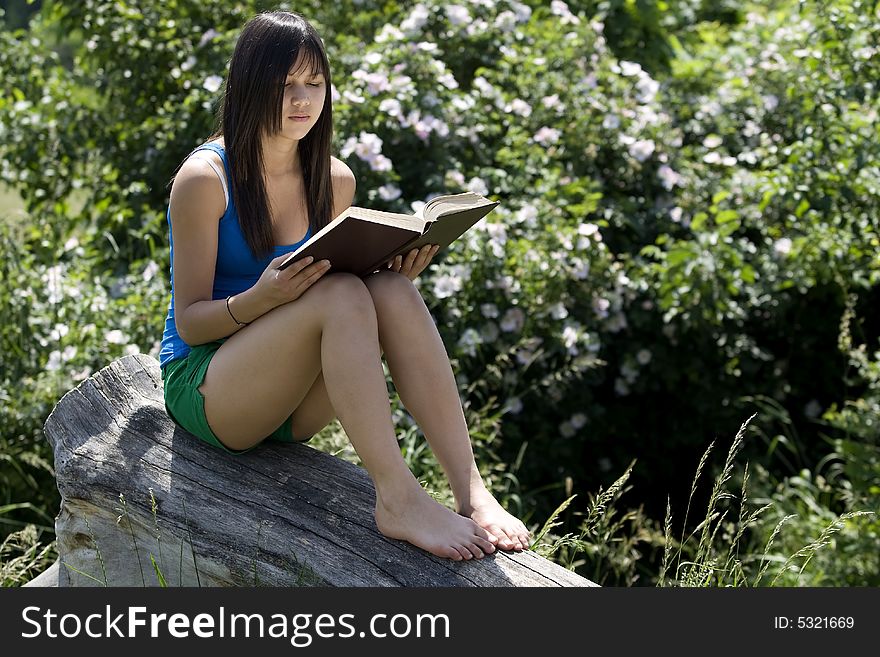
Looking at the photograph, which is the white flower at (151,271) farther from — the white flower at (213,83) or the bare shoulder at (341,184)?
the bare shoulder at (341,184)

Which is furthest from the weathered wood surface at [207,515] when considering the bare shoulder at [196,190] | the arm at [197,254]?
the bare shoulder at [196,190]

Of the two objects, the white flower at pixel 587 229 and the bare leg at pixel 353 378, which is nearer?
the bare leg at pixel 353 378

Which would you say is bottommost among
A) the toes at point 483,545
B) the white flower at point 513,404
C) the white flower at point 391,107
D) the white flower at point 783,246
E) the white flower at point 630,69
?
the white flower at point 513,404

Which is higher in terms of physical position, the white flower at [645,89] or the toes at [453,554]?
the white flower at [645,89]

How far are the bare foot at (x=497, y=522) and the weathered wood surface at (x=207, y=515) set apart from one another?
0.03 meters

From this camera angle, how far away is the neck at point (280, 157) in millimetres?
2442

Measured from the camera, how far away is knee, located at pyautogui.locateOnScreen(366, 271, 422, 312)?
7.36 ft

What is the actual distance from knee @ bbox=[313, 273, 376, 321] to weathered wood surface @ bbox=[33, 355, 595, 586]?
1.41 ft

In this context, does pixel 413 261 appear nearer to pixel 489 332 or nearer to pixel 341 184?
pixel 341 184

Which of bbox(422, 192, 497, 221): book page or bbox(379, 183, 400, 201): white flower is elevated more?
bbox(422, 192, 497, 221): book page

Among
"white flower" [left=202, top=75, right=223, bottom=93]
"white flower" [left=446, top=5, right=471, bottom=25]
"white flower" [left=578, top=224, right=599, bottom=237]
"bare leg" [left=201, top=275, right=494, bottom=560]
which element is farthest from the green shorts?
"white flower" [left=446, top=5, right=471, bottom=25]

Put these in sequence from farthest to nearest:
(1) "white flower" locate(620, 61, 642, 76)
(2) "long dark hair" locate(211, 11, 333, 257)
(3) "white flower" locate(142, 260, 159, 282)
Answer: (1) "white flower" locate(620, 61, 642, 76) < (3) "white flower" locate(142, 260, 159, 282) < (2) "long dark hair" locate(211, 11, 333, 257)

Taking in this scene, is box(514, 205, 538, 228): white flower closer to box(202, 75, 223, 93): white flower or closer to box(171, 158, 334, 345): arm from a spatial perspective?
box(202, 75, 223, 93): white flower

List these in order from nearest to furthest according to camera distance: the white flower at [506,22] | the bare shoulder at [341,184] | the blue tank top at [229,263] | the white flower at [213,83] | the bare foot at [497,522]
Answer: the bare foot at [497,522]
the blue tank top at [229,263]
the bare shoulder at [341,184]
the white flower at [213,83]
the white flower at [506,22]
